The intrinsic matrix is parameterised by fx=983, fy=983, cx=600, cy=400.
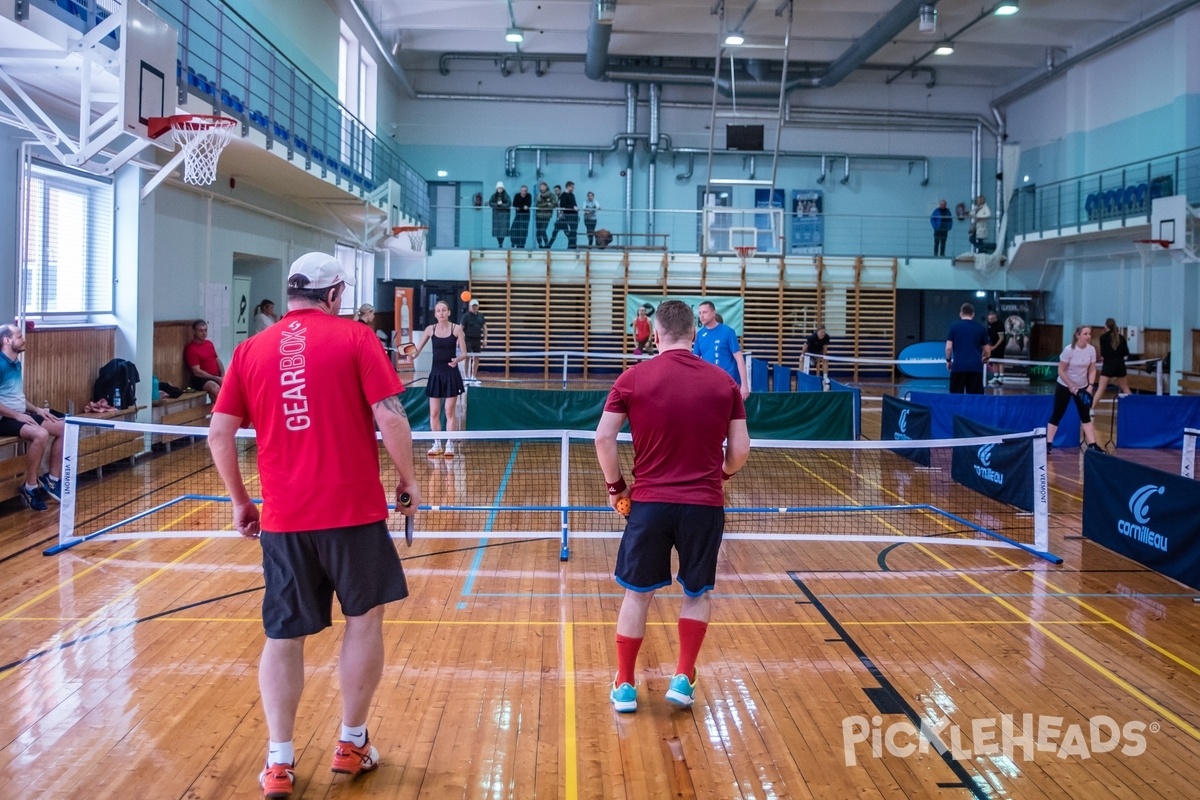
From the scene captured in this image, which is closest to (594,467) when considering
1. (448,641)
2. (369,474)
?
(448,641)

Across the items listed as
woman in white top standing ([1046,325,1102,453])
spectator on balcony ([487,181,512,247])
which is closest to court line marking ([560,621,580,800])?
woman in white top standing ([1046,325,1102,453])

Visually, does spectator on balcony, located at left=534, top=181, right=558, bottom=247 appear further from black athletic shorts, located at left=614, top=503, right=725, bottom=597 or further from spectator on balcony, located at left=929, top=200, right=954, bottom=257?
black athletic shorts, located at left=614, top=503, right=725, bottom=597

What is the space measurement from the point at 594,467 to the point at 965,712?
776cm

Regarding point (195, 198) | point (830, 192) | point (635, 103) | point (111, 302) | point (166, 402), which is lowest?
point (166, 402)

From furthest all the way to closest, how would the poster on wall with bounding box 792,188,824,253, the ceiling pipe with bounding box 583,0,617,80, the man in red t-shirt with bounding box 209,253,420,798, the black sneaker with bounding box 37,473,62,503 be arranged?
the poster on wall with bounding box 792,188,824,253 < the ceiling pipe with bounding box 583,0,617,80 < the black sneaker with bounding box 37,473,62,503 < the man in red t-shirt with bounding box 209,253,420,798

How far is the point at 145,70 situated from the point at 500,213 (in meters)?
16.9

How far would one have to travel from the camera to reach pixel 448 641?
5531 millimetres

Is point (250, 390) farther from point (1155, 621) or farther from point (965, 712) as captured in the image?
point (1155, 621)

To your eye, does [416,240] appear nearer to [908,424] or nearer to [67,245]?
[67,245]

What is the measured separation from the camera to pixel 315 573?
11.6ft

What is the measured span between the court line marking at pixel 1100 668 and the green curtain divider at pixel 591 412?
20.5 ft

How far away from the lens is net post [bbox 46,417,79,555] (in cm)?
740

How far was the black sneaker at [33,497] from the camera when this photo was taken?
8828 mm

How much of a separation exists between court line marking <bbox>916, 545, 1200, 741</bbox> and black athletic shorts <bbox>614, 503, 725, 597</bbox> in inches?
88.5
